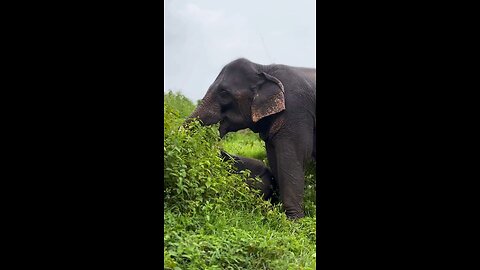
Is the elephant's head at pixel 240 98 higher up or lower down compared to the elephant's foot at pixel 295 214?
higher up

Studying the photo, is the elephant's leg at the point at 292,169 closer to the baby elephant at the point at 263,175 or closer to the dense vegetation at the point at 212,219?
the baby elephant at the point at 263,175

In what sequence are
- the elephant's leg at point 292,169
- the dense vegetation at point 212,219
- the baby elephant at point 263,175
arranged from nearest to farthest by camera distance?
the dense vegetation at point 212,219 → the elephant's leg at point 292,169 → the baby elephant at point 263,175

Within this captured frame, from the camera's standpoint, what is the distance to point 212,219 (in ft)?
15.1

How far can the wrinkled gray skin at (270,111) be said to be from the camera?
7902 mm

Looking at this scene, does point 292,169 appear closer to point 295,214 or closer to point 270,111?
point 295,214

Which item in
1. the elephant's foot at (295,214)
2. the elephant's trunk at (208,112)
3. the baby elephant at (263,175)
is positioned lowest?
the elephant's foot at (295,214)

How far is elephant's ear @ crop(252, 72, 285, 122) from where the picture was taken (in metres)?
7.93

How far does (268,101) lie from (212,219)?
3.56 metres

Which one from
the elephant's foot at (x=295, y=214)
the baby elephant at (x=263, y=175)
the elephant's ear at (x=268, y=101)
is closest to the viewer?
the elephant's foot at (x=295, y=214)

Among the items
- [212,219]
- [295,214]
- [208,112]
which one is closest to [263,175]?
[295,214]

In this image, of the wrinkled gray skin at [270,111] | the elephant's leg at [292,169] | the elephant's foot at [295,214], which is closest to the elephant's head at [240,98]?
the wrinkled gray skin at [270,111]

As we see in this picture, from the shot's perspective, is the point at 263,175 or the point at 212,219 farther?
the point at 263,175
